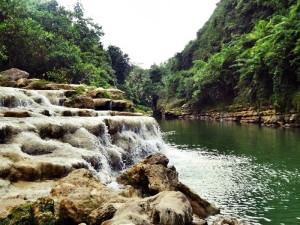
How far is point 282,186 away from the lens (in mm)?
19062

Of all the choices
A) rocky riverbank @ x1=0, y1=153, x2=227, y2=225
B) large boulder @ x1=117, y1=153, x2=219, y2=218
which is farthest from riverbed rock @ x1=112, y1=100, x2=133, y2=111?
rocky riverbank @ x1=0, y1=153, x2=227, y2=225

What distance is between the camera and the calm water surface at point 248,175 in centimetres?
1522

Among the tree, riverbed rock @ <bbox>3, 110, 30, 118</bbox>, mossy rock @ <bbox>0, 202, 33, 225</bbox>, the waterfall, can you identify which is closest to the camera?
mossy rock @ <bbox>0, 202, 33, 225</bbox>

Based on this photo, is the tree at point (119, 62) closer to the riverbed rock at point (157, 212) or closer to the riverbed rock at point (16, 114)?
the riverbed rock at point (16, 114)

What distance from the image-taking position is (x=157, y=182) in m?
15.8

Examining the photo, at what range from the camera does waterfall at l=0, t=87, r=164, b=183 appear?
1652 centimetres

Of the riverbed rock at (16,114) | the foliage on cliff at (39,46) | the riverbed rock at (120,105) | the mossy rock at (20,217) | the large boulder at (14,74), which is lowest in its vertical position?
the mossy rock at (20,217)

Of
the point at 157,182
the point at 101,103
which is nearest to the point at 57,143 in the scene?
the point at 157,182

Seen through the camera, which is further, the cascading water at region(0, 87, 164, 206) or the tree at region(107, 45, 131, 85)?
the tree at region(107, 45, 131, 85)

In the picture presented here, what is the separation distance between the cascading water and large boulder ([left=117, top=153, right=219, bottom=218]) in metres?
2.31

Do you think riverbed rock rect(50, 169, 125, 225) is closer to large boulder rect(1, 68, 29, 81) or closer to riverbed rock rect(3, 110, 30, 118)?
riverbed rock rect(3, 110, 30, 118)

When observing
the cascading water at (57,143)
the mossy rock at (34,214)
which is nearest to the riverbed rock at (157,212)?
the mossy rock at (34,214)

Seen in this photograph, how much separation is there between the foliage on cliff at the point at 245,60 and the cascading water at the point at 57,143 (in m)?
28.1

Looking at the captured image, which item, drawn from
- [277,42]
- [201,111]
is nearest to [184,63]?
[201,111]
